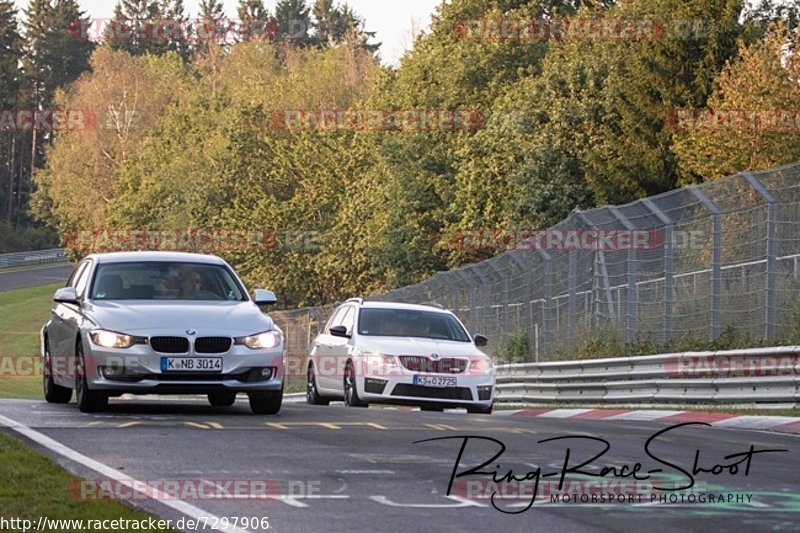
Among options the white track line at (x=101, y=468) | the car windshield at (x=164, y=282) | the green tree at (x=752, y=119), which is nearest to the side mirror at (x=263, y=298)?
the car windshield at (x=164, y=282)

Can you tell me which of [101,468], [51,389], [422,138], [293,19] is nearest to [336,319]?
[51,389]

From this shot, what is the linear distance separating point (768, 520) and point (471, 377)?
12.0m

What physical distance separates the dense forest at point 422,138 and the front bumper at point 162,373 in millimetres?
31477

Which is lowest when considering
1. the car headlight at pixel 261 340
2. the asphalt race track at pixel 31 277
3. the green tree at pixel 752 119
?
the asphalt race track at pixel 31 277

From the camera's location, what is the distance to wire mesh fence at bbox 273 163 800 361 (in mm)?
19969

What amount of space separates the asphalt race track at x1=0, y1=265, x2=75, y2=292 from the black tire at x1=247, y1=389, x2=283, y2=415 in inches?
3540

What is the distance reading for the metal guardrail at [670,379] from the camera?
18922mm

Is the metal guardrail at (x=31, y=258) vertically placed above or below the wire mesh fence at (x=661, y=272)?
below

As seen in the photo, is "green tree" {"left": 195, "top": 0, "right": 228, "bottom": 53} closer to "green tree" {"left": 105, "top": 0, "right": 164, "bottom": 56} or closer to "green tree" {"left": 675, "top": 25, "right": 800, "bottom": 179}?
"green tree" {"left": 105, "top": 0, "right": 164, "bottom": 56}

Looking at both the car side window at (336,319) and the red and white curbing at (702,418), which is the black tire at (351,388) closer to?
the car side window at (336,319)

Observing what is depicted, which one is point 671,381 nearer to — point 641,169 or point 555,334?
point 555,334

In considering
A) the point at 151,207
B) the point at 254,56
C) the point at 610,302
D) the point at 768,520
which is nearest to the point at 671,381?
the point at 610,302

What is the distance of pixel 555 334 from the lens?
27797mm

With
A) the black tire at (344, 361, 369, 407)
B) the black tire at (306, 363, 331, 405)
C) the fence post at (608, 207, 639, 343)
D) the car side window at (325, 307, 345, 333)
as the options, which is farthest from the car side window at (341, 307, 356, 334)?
the fence post at (608, 207, 639, 343)
